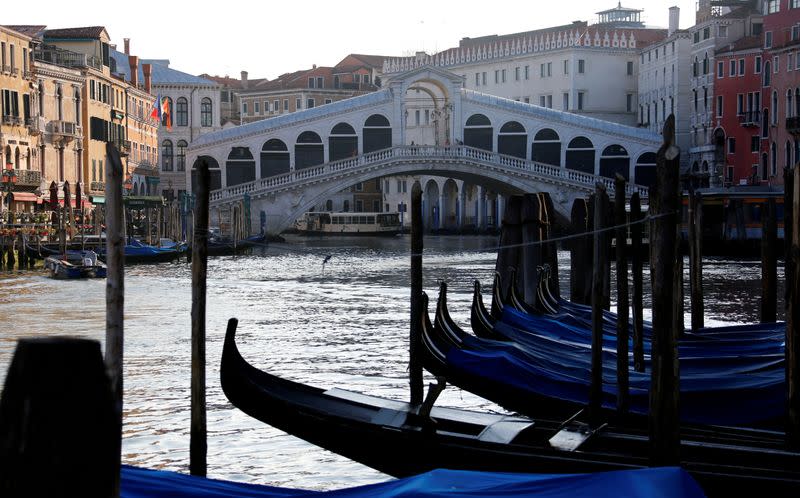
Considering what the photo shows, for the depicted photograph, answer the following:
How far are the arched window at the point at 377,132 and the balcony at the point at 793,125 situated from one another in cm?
1054

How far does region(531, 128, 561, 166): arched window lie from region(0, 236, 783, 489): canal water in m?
11.3

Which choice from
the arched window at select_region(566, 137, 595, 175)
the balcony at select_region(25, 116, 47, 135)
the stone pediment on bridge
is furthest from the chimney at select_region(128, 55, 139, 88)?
the arched window at select_region(566, 137, 595, 175)

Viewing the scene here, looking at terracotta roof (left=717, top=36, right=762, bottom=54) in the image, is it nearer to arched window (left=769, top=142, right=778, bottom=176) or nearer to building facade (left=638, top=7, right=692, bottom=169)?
building facade (left=638, top=7, right=692, bottom=169)

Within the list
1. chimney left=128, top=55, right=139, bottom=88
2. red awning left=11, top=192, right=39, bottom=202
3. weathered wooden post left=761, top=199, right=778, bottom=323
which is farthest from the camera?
chimney left=128, top=55, right=139, bottom=88

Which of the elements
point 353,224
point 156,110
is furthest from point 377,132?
point 156,110

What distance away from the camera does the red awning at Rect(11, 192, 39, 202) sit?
22.1 meters

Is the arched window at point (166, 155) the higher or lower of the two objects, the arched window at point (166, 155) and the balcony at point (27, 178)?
the higher

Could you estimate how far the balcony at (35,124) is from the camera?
23.5 m

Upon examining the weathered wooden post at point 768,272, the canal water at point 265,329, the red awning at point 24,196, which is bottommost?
the canal water at point 265,329

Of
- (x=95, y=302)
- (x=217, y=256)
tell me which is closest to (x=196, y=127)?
(x=217, y=256)

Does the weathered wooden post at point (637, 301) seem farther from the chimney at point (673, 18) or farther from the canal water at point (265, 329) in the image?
the chimney at point (673, 18)

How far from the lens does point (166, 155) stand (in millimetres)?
40625

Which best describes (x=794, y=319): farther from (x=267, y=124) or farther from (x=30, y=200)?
(x=267, y=124)

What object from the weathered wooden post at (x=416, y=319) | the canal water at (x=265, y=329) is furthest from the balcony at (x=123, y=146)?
the weathered wooden post at (x=416, y=319)
